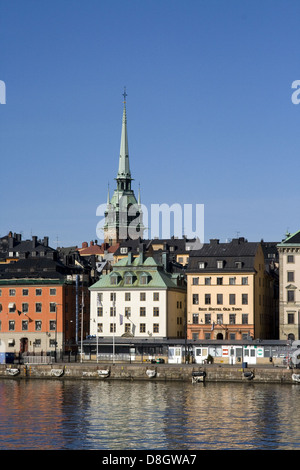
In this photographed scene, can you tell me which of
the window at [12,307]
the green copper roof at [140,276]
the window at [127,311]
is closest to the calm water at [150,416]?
the window at [127,311]

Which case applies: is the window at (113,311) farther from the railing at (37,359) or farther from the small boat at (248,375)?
the small boat at (248,375)

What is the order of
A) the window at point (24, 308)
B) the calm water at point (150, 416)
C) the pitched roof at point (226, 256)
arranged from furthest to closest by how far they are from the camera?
the window at point (24, 308) < the pitched roof at point (226, 256) < the calm water at point (150, 416)

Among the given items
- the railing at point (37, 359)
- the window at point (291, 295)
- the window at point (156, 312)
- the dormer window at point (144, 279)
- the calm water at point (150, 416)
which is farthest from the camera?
the dormer window at point (144, 279)

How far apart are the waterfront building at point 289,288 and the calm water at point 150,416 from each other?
23.9 m

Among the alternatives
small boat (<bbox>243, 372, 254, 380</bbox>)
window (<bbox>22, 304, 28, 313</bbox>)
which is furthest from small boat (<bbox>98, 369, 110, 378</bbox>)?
window (<bbox>22, 304, 28, 313</bbox>)

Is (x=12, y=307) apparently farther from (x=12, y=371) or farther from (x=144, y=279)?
(x=12, y=371)

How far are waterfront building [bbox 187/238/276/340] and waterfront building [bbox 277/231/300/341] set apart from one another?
3.76 metres

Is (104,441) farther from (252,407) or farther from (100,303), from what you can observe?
(100,303)

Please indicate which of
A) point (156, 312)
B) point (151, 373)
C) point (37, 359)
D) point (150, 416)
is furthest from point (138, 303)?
point (150, 416)

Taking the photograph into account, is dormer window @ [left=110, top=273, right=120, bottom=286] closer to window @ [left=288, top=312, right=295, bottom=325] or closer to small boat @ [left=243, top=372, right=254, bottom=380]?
window @ [left=288, top=312, right=295, bottom=325]

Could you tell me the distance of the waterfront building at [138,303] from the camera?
12650 centimetres

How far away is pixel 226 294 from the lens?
125562mm
